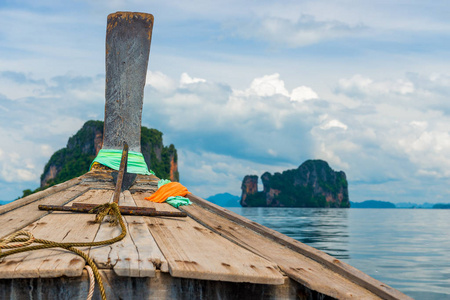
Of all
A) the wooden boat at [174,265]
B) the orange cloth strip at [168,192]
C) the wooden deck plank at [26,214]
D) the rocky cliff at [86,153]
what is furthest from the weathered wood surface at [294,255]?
the rocky cliff at [86,153]

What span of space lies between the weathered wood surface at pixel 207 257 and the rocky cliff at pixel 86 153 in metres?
67.7

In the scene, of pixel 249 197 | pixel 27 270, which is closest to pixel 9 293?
pixel 27 270

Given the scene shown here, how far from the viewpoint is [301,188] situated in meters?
120

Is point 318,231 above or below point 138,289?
below

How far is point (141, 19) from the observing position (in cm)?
611

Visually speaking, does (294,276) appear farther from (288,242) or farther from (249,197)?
(249,197)

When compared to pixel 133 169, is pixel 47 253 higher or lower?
lower

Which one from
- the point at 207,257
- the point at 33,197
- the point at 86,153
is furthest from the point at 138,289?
the point at 86,153

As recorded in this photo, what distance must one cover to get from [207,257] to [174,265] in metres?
0.26

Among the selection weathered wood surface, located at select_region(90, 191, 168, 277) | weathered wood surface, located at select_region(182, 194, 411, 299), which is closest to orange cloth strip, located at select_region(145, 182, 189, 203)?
weathered wood surface, located at select_region(182, 194, 411, 299)

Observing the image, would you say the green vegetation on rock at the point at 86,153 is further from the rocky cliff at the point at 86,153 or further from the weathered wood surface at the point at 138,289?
the weathered wood surface at the point at 138,289

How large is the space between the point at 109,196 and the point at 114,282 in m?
2.75

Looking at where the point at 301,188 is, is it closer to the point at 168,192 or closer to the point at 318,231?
the point at 318,231

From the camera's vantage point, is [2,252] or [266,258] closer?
[2,252]
